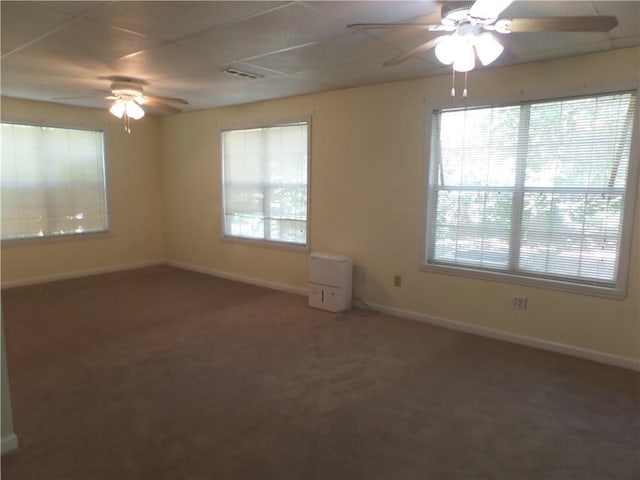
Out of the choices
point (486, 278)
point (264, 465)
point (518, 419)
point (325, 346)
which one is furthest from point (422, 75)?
point (264, 465)

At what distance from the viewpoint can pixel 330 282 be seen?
14.9ft

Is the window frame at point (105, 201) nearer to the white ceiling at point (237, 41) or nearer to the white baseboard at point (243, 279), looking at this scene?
the white ceiling at point (237, 41)

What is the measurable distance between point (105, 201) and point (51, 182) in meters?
0.76

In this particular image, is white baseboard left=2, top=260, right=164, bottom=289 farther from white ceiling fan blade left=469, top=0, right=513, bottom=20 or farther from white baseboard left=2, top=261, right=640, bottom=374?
white ceiling fan blade left=469, top=0, right=513, bottom=20

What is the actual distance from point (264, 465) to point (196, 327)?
2165mm

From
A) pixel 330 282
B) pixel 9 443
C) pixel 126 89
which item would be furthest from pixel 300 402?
pixel 126 89

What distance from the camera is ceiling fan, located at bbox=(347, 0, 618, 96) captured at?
2.00 m

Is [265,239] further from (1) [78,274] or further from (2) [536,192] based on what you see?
(2) [536,192]

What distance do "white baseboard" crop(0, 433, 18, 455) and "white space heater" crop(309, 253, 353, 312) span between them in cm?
292

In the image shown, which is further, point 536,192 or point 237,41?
point 536,192

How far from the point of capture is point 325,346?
11.9 ft

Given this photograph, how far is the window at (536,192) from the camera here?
326 centimetres

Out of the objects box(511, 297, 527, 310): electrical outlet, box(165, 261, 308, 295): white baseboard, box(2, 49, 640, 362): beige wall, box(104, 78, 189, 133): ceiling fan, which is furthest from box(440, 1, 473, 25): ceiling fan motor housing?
box(165, 261, 308, 295): white baseboard

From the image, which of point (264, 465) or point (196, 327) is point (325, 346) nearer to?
point (196, 327)
